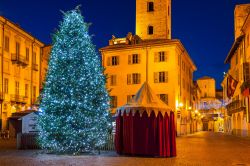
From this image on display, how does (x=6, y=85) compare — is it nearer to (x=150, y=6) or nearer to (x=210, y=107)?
(x=150, y=6)

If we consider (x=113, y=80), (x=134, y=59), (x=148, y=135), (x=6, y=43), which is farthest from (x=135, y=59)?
(x=148, y=135)

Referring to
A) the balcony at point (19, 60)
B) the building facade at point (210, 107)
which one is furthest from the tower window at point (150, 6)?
the building facade at point (210, 107)

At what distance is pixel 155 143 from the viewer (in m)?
17.6

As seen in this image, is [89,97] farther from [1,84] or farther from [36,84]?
[36,84]

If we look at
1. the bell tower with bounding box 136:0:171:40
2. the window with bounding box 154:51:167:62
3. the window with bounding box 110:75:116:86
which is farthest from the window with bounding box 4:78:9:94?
the bell tower with bounding box 136:0:171:40

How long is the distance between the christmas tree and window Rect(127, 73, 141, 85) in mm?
27400

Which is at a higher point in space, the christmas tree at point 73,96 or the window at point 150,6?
the window at point 150,6

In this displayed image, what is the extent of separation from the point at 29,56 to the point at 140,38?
1470cm

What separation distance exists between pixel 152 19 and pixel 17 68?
2043cm

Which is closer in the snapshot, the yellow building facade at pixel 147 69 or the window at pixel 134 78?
the yellow building facade at pixel 147 69

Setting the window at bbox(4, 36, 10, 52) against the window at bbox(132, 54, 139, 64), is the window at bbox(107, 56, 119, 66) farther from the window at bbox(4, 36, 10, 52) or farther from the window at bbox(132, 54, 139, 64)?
the window at bbox(4, 36, 10, 52)

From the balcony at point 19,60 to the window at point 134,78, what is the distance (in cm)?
1223

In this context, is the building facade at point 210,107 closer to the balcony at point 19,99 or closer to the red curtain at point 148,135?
the balcony at point 19,99

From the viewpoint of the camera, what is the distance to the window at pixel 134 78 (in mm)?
46919
